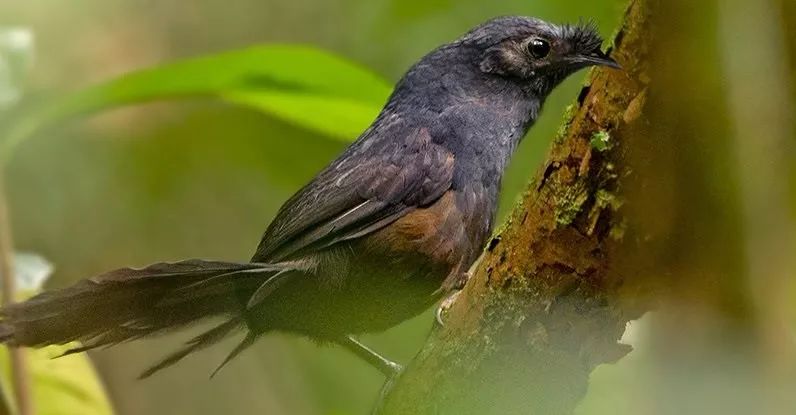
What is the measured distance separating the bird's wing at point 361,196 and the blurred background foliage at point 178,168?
35.5 inches

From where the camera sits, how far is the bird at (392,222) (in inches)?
66.6

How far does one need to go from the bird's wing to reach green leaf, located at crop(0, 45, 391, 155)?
→ 346 millimetres

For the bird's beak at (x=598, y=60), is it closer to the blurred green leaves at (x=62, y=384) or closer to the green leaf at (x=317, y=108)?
the green leaf at (x=317, y=108)

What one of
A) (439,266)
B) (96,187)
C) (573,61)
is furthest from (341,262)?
(96,187)

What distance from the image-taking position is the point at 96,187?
3.71 m

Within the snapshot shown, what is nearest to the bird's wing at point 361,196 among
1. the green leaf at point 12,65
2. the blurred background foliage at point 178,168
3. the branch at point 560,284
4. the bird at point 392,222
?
the bird at point 392,222

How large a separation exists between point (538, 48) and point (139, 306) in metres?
1.01

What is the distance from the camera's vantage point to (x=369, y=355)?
1977 millimetres

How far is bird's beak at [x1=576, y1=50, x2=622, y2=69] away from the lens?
1203 millimetres

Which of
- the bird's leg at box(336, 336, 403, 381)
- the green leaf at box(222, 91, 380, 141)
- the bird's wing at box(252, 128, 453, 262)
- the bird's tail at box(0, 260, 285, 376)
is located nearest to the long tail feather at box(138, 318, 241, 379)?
the bird's tail at box(0, 260, 285, 376)

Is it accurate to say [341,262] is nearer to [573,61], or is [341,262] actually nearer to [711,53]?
[573,61]

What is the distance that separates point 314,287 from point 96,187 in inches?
90.0

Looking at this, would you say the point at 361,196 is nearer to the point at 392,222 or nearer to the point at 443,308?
the point at 392,222

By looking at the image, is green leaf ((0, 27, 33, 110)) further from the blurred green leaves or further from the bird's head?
the bird's head
